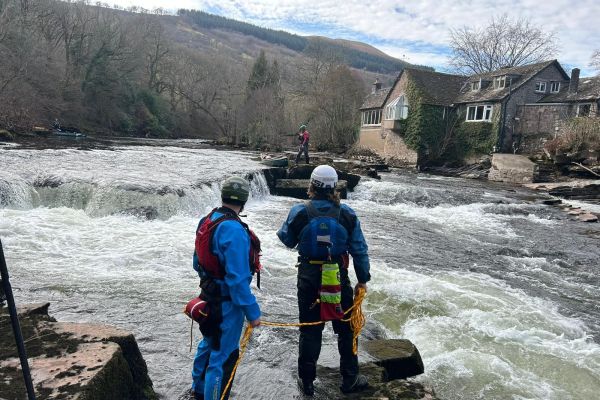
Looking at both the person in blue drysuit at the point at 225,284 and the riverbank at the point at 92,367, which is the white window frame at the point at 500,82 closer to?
the riverbank at the point at 92,367

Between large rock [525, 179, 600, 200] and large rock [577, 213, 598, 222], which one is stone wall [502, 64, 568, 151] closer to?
large rock [525, 179, 600, 200]

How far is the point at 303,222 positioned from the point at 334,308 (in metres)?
0.82

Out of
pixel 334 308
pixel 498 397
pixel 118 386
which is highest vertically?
pixel 334 308

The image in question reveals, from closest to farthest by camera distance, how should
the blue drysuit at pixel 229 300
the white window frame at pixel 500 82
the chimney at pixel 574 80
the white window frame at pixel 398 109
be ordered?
the blue drysuit at pixel 229 300, the chimney at pixel 574 80, the white window frame at pixel 500 82, the white window frame at pixel 398 109

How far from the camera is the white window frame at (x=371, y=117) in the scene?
138 ft

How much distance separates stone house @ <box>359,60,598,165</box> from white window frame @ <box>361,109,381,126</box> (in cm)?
66

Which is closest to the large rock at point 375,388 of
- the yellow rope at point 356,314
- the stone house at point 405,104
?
the yellow rope at point 356,314

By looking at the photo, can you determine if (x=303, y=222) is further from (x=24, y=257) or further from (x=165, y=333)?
(x=24, y=257)

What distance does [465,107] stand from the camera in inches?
1449

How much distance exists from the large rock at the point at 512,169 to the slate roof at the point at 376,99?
13767 mm

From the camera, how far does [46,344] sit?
11.3 ft

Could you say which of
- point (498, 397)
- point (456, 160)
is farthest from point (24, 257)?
point (456, 160)

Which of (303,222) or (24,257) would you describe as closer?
(303,222)

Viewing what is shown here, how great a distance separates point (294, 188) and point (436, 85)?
2525 cm
